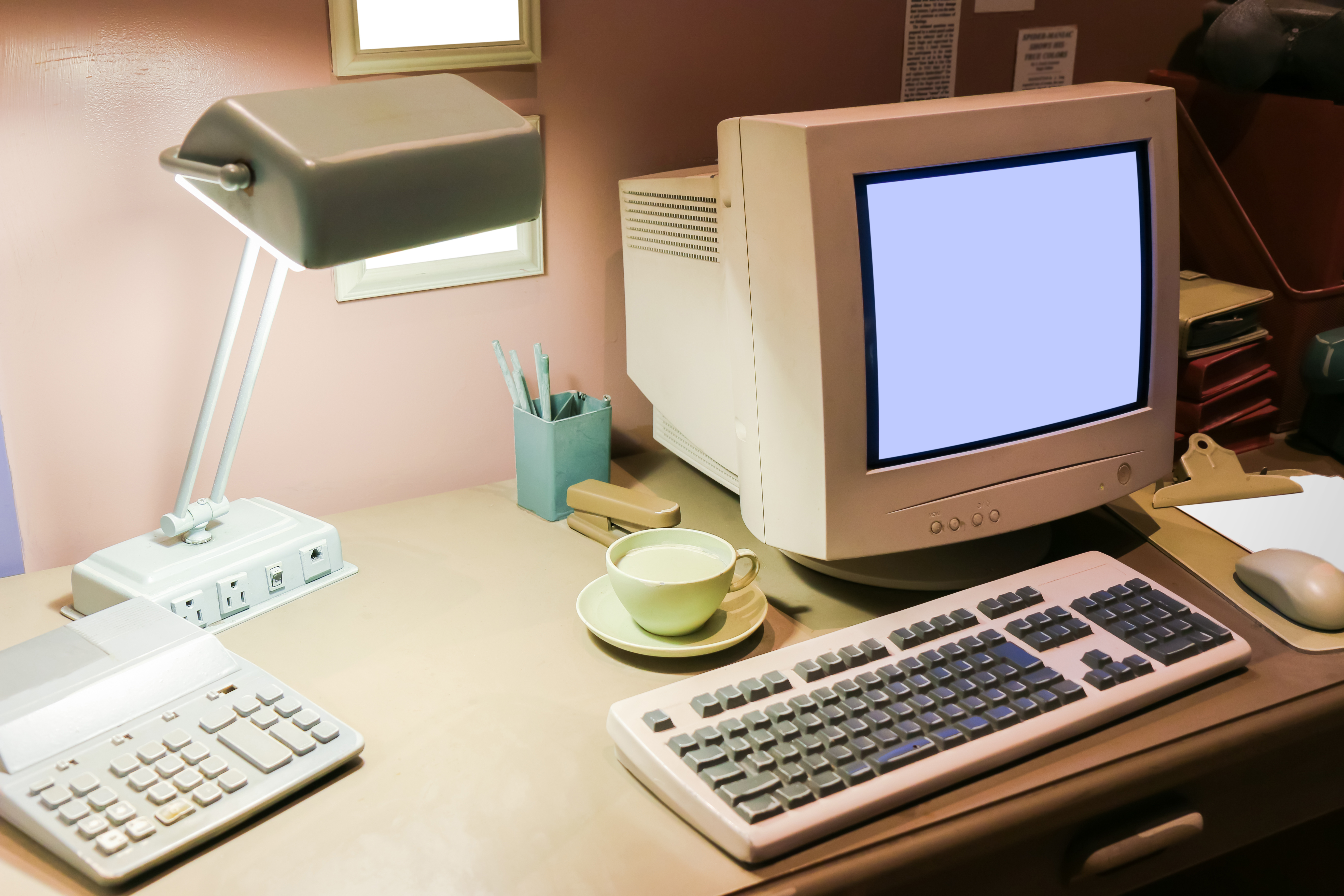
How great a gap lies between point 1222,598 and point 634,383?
698 millimetres

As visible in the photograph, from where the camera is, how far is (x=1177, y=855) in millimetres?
875

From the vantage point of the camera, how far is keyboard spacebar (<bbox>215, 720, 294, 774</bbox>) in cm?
74

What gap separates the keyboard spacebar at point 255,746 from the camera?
0.74 m

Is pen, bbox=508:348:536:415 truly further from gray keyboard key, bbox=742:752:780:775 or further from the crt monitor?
gray keyboard key, bbox=742:752:780:775

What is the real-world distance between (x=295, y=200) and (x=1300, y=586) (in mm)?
897

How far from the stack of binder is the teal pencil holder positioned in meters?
0.68

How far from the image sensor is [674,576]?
95cm

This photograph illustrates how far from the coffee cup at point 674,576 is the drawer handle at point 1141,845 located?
1.15ft

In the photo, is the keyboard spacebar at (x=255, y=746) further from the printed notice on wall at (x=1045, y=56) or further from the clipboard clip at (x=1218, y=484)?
the printed notice on wall at (x=1045, y=56)

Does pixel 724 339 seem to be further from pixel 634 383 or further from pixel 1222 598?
pixel 1222 598

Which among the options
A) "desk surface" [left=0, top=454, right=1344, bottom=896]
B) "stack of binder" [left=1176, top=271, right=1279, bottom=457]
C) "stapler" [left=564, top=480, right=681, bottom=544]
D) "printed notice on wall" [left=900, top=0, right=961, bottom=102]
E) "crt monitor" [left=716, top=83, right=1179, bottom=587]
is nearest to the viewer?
"desk surface" [left=0, top=454, right=1344, bottom=896]

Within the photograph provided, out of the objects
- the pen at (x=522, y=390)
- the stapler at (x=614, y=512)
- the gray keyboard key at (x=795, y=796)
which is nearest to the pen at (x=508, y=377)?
the pen at (x=522, y=390)

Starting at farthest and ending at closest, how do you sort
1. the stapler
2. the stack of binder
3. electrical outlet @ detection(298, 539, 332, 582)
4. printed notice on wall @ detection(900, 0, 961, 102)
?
printed notice on wall @ detection(900, 0, 961, 102)
the stack of binder
the stapler
electrical outlet @ detection(298, 539, 332, 582)

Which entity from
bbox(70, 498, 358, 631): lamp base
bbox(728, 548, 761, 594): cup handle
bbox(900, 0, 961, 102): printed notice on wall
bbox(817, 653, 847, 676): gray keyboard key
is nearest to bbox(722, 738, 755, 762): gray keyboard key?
bbox(817, 653, 847, 676): gray keyboard key
